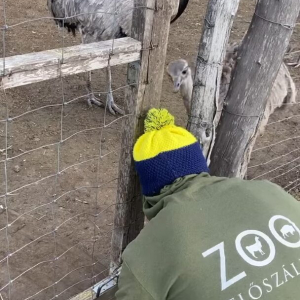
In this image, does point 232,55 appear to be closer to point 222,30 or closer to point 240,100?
point 240,100

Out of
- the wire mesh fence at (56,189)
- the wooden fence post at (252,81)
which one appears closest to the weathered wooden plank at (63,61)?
the wire mesh fence at (56,189)

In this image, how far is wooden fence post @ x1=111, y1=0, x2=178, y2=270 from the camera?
7.30ft

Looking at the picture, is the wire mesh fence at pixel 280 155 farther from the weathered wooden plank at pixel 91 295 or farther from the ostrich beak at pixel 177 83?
the weathered wooden plank at pixel 91 295

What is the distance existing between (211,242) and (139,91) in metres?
0.85

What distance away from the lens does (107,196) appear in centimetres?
404

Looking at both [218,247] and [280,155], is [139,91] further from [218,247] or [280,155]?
[280,155]

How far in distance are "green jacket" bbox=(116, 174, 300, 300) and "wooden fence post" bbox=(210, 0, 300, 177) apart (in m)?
0.77

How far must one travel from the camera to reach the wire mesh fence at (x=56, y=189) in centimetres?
312

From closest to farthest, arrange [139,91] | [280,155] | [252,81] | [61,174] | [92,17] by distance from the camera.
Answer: [139,91] < [252,81] < [61,174] < [280,155] < [92,17]

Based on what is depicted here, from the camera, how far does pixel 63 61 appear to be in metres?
2.04

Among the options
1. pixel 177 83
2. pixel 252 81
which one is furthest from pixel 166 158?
pixel 177 83

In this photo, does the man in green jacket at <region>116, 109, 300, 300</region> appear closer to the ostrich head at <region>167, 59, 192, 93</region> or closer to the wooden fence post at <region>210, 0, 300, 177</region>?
the wooden fence post at <region>210, 0, 300, 177</region>

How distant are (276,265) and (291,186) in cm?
267

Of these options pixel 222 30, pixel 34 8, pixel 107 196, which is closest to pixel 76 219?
pixel 107 196
